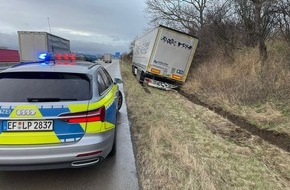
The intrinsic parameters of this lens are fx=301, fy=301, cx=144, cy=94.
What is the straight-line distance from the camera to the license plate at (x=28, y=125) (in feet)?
12.1

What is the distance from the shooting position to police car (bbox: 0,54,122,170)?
3.70m

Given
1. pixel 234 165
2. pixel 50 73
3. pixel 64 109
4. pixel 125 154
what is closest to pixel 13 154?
pixel 64 109

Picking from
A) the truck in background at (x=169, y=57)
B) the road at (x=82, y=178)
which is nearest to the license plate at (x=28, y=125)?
the road at (x=82, y=178)

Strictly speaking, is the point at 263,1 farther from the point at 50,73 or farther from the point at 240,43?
the point at 50,73

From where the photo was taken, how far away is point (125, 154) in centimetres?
543

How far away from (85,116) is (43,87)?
743 mm

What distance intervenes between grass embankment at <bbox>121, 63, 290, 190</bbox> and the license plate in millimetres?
1491

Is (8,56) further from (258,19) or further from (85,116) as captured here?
(85,116)

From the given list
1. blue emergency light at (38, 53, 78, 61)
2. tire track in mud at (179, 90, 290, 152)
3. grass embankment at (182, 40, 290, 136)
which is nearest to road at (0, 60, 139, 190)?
blue emergency light at (38, 53, 78, 61)

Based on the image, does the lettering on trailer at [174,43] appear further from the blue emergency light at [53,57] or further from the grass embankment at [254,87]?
the blue emergency light at [53,57]

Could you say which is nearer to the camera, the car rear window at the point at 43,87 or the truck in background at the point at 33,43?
the car rear window at the point at 43,87

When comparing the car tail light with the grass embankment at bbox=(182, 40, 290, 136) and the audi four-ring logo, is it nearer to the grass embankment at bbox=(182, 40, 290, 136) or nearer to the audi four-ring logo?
the audi four-ring logo

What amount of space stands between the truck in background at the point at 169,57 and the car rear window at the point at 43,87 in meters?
11.3

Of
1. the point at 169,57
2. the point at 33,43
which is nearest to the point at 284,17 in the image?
the point at 169,57
